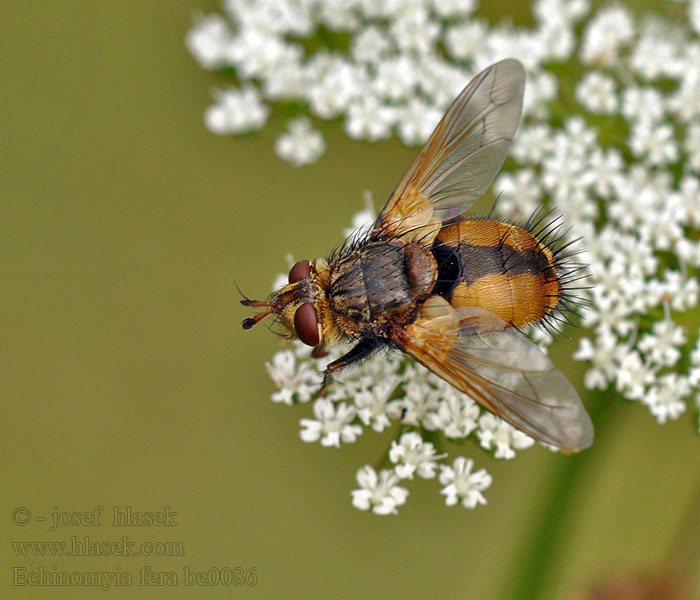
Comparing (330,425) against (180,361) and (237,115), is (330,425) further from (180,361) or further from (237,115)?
(237,115)

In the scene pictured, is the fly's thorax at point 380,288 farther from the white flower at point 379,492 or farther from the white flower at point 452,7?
the white flower at point 452,7

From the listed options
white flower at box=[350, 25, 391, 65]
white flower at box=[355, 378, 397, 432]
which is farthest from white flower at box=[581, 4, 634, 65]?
white flower at box=[355, 378, 397, 432]

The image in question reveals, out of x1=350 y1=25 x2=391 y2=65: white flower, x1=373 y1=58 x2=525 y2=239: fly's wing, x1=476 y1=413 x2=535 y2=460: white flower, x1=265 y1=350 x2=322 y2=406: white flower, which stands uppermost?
x1=350 y1=25 x2=391 y2=65: white flower

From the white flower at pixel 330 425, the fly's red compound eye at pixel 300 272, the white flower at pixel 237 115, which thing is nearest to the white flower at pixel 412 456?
the white flower at pixel 330 425

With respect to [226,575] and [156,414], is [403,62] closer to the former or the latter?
[156,414]

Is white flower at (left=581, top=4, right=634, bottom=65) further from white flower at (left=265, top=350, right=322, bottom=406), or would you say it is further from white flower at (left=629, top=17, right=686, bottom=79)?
white flower at (left=265, top=350, right=322, bottom=406)
